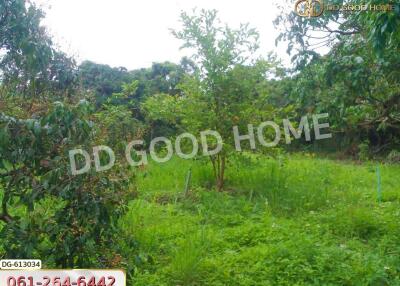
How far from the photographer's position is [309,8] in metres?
4.68

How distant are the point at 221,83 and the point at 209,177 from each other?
1553 mm

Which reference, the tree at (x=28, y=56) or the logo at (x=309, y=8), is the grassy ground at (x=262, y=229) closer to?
the tree at (x=28, y=56)

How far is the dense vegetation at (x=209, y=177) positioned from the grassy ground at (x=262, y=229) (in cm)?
2

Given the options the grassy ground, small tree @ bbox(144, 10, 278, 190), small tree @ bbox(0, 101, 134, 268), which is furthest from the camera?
small tree @ bbox(144, 10, 278, 190)

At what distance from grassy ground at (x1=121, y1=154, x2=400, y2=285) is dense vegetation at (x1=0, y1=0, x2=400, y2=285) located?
0.06ft

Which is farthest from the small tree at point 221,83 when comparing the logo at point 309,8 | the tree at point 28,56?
the tree at point 28,56

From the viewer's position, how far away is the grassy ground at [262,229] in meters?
3.48

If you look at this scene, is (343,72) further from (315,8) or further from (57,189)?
(57,189)

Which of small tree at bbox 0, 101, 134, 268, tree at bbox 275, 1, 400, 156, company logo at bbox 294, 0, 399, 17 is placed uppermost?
company logo at bbox 294, 0, 399, 17

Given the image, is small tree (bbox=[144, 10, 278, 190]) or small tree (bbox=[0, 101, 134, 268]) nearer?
small tree (bbox=[0, 101, 134, 268])

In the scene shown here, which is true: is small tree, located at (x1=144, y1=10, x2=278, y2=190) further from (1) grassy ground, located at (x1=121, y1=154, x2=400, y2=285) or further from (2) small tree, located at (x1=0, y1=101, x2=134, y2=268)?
(2) small tree, located at (x1=0, y1=101, x2=134, y2=268)

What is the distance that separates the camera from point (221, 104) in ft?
20.1

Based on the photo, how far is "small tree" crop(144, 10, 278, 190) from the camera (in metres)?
6.00

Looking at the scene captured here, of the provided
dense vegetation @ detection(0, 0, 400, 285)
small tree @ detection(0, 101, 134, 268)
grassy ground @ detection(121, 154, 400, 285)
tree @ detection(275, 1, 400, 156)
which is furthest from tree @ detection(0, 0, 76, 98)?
tree @ detection(275, 1, 400, 156)
